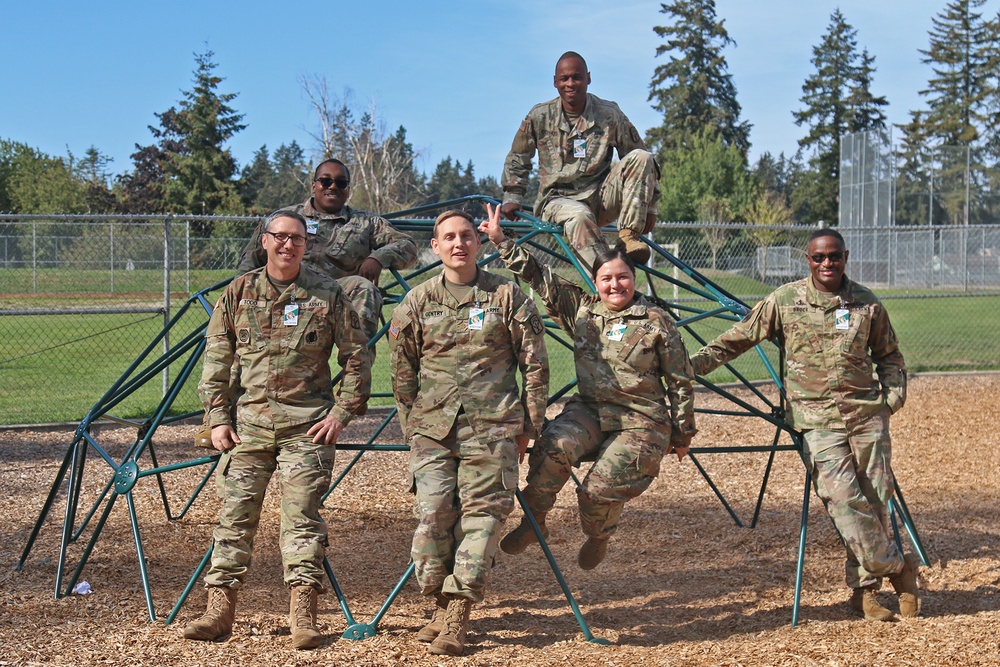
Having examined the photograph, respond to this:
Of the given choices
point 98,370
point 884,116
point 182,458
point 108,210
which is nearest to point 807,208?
point 884,116

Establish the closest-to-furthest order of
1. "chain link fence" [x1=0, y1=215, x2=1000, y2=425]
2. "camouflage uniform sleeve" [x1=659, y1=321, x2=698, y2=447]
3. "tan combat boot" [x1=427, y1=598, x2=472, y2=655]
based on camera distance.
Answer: "tan combat boot" [x1=427, y1=598, x2=472, y2=655], "camouflage uniform sleeve" [x1=659, y1=321, x2=698, y2=447], "chain link fence" [x1=0, y1=215, x2=1000, y2=425]

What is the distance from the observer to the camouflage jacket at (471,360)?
4223 mm

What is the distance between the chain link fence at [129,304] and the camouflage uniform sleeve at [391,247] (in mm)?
370

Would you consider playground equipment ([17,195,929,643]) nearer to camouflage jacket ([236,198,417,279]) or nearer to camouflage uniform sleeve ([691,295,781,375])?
camouflage jacket ([236,198,417,279])

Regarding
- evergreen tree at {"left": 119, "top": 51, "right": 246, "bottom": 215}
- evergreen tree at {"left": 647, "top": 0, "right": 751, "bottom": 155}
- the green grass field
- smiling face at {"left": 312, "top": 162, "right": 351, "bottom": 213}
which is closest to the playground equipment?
smiling face at {"left": 312, "top": 162, "right": 351, "bottom": 213}

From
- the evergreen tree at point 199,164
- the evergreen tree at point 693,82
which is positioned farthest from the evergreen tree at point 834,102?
the evergreen tree at point 199,164

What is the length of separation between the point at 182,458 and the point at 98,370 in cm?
579

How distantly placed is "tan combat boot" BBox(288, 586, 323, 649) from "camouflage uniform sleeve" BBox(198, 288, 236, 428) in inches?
31.5

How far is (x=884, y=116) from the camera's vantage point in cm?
5309

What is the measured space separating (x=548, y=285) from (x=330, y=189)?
1.55 m

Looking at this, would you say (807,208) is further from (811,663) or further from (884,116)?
(811,663)

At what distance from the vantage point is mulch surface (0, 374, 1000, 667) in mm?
4133

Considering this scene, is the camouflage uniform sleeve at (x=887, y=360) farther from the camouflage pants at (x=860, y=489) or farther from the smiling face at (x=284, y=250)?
the smiling face at (x=284, y=250)

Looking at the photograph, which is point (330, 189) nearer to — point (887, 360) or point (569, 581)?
point (569, 581)
